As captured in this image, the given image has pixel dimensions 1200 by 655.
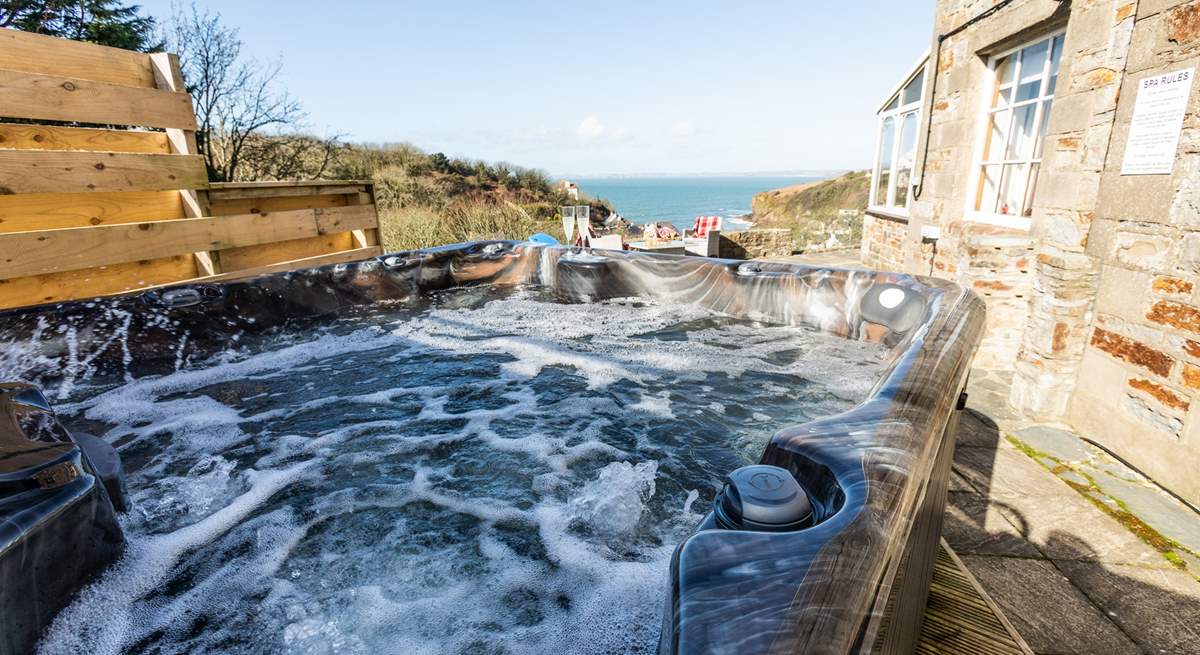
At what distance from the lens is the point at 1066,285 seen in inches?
85.4

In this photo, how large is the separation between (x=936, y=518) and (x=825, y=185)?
20.3 m

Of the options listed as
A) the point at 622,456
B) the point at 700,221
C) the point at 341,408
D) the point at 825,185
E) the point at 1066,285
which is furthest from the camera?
the point at 825,185

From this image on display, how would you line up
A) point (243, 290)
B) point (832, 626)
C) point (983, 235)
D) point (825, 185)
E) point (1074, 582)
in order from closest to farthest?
point (832, 626) < point (1074, 582) < point (243, 290) < point (983, 235) < point (825, 185)

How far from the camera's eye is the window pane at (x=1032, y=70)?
116 inches

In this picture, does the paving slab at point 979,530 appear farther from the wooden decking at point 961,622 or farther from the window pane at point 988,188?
the window pane at point 988,188

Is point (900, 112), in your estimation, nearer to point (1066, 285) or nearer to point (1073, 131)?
point (1073, 131)

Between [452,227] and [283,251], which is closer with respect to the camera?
[283,251]

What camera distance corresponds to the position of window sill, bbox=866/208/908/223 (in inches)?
175

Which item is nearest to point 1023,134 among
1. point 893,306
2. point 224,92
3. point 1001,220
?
point 1001,220

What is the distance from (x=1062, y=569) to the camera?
1.42 meters

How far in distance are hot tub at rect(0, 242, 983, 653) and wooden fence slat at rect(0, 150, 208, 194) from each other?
564 mm

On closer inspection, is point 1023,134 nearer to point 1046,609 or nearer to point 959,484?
point 959,484

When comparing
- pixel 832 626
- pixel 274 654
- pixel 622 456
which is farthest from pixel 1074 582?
pixel 274 654

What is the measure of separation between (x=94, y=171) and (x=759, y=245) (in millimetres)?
7112
